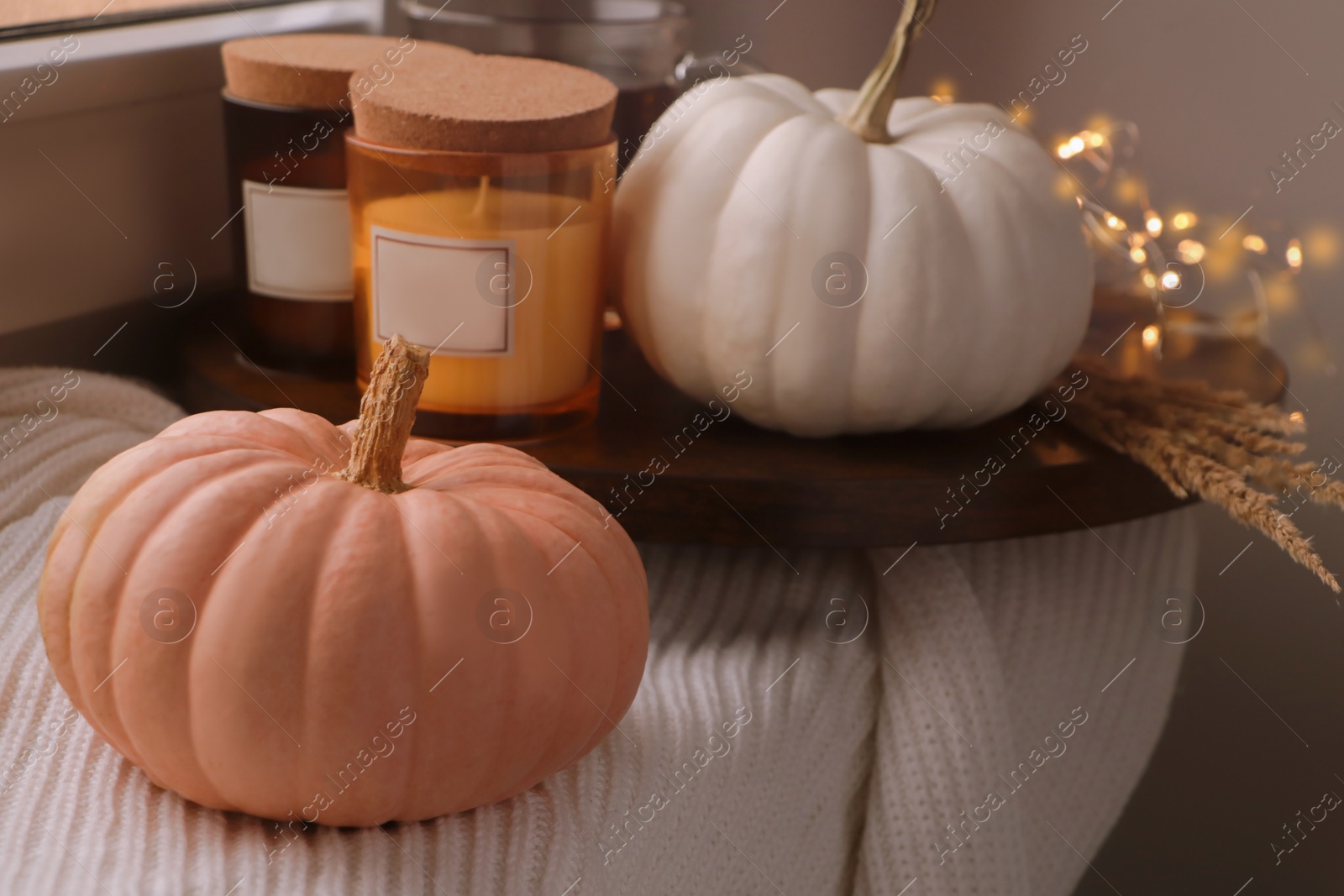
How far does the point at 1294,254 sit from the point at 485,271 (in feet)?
2.54

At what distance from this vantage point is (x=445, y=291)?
0.60 metres

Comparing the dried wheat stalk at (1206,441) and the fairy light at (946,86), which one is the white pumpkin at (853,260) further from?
the fairy light at (946,86)

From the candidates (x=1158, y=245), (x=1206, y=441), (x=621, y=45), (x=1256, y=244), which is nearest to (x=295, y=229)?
(x=621, y=45)

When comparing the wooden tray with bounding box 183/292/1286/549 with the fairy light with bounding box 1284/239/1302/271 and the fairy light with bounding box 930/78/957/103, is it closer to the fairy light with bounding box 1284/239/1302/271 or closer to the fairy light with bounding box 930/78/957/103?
the fairy light with bounding box 1284/239/1302/271

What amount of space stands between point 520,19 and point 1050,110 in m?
0.58

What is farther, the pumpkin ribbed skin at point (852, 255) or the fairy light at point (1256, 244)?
the fairy light at point (1256, 244)

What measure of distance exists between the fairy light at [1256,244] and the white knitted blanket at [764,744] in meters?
0.36

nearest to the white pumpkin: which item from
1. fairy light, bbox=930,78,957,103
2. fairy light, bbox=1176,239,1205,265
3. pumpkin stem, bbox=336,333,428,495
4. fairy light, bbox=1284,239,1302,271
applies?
pumpkin stem, bbox=336,333,428,495

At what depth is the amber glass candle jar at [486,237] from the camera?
0.59m

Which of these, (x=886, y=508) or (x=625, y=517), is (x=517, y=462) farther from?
(x=886, y=508)

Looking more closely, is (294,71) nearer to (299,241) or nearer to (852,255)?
(299,241)

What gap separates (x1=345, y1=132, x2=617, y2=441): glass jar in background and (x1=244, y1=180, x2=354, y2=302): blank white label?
0.07 m

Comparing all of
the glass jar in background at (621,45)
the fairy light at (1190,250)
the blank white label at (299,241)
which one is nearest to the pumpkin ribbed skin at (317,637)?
the blank white label at (299,241)

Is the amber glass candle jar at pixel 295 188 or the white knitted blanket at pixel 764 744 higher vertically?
the amber glass candle jar at pixel 295 188
